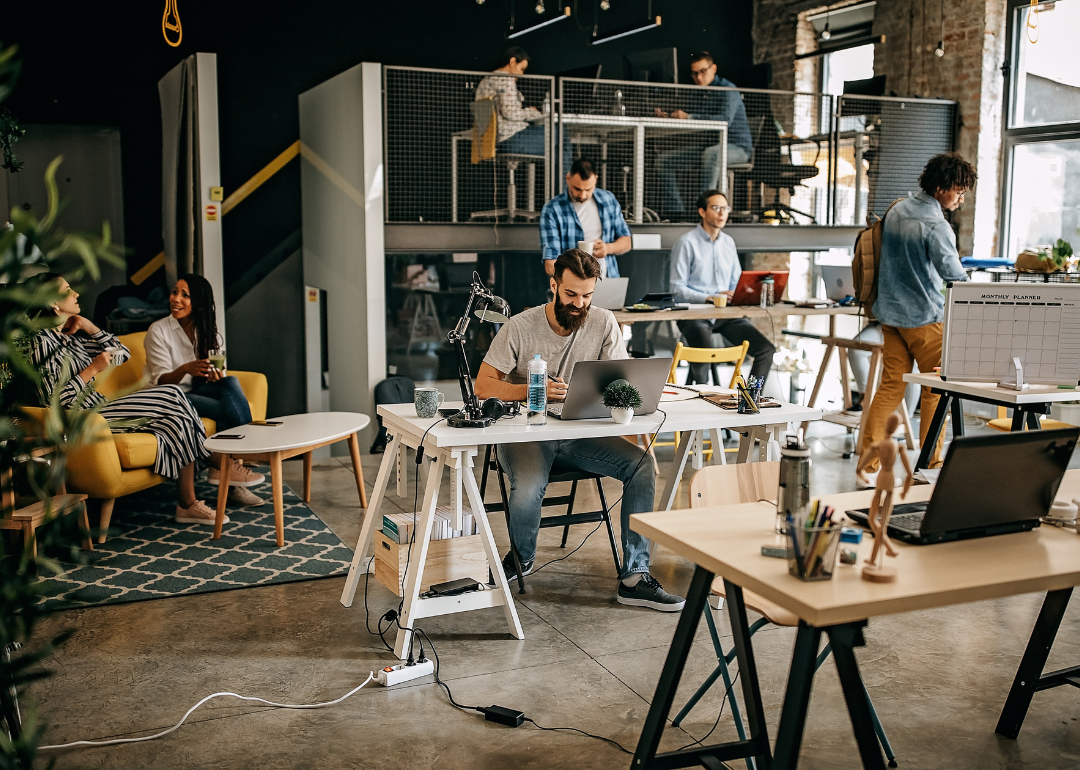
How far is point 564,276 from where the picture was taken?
411cm

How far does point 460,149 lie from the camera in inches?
308

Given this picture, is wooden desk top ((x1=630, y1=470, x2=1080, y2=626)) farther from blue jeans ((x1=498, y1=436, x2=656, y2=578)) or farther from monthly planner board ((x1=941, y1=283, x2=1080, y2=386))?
monthly planner board ((x1=941, y1=283, x2=1080, y2=386))

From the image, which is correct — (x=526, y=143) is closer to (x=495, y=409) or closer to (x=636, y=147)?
(x=636, y=147)

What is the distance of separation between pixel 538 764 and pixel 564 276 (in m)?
2.02

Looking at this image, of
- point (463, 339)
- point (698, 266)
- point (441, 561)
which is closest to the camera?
point (441, 561)

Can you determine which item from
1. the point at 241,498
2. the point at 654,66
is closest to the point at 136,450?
the point at 241,498

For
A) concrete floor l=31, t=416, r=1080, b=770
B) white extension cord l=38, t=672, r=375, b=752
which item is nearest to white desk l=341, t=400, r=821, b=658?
concrete floor l=31, t=416, r=1080, b=770

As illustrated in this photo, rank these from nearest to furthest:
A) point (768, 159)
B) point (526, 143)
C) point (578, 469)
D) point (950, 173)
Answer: point (578, 469)
point (950, 173)
point (526, 143)
point (768, 159)

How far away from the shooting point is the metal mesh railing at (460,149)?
7465 mm

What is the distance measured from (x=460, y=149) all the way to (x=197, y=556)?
424cm

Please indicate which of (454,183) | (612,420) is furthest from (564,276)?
(454,183)

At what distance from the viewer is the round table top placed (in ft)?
15.7

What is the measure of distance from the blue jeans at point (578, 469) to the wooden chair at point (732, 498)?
0.93 m

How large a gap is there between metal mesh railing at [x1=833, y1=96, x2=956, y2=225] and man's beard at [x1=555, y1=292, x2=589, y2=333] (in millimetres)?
5374
